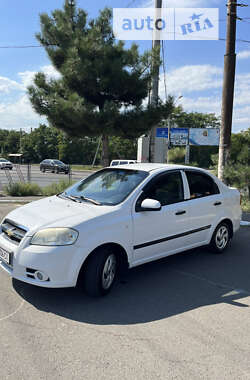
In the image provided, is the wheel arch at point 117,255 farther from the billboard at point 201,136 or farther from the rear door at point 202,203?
the billboard at point 201,136

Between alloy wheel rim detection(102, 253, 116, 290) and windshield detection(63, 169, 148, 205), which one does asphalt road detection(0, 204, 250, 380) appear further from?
windshield detection(63, 169, 148, 205)

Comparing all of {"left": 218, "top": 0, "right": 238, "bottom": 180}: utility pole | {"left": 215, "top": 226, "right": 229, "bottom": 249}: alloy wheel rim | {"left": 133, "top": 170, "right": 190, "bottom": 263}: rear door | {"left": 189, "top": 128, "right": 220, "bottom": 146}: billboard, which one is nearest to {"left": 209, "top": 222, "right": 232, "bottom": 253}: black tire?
{"left": 215, "top": 226, "right": 229, "bottom": 249}: alloy wheel rim

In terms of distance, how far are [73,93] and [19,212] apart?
7304mm

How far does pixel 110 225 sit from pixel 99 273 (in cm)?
56

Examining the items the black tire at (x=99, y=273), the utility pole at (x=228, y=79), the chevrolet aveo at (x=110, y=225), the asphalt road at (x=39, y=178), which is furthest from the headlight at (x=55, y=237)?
the asphalt road at (x=39, y=178)

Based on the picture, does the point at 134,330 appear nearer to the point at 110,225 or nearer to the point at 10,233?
the point at 110,225

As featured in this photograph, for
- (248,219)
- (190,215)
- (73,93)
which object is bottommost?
(248,219)

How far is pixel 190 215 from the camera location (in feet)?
16.7

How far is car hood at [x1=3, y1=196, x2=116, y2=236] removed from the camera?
12.6ft

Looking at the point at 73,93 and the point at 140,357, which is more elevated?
the point at 73,93

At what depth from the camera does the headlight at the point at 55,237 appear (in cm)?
369

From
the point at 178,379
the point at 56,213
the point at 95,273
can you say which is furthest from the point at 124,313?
the point at 56,213

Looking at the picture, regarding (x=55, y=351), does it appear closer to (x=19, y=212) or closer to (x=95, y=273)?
(x=95, y=273)

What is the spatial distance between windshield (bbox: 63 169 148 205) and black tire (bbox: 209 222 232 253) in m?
1.85
